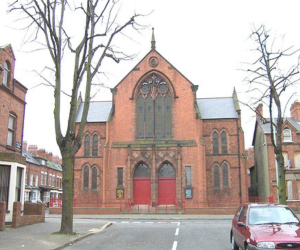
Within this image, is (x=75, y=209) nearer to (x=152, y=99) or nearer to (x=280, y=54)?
(x=152, y=99)

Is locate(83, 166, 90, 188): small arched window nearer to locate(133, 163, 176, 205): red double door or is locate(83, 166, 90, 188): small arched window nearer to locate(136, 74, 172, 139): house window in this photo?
locate(133, 163, 176, 205): red double door

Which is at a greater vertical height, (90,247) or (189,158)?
(189,158)

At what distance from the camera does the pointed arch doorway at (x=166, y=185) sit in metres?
34.9

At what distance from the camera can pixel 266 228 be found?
30.5 feet

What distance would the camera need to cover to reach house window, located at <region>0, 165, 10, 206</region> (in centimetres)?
1753

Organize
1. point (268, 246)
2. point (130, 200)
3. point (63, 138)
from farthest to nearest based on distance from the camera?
point (130, 200) → point (63, 138) → point (268, 246)

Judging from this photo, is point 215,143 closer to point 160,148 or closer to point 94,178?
point 160,148

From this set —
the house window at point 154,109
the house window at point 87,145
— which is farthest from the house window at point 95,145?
the house window at point 154,109

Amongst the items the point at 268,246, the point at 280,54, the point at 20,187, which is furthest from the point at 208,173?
the point at 268,246

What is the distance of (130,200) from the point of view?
3475 centimetres

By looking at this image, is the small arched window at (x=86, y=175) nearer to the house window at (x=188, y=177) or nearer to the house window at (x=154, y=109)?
the house window at (x=154, y=109)

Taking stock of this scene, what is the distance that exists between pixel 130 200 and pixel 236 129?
1276 centimetres

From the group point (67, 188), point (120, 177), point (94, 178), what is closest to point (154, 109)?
point (120, 177)

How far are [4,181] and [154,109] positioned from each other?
21.2m
